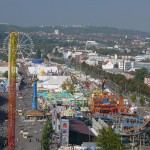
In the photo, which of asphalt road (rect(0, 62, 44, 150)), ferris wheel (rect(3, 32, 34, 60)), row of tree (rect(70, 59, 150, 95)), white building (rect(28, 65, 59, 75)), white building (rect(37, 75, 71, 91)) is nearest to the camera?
asphalt road (rect(0, 62, 44, 150))

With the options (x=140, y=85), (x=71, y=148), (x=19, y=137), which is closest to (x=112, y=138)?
(x=71, y=148)

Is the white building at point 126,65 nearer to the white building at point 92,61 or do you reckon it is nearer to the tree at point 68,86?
the white building at point 92,61

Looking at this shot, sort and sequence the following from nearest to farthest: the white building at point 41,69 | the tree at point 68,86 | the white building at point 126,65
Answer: the tree at point 68,86 → the white building at point 41,69 → the white building at point 126,65

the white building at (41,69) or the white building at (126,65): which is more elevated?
the white building at (41,69)

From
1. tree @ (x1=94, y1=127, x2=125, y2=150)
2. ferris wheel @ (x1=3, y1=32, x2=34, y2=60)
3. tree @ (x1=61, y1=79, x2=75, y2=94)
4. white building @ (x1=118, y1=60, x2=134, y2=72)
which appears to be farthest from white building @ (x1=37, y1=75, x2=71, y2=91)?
tree @ (x1=94, y1=127, x2=125, y2=150)

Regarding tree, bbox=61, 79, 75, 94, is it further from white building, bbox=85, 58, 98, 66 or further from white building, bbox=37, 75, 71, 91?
white building, bbox=85, 58, 98, 66

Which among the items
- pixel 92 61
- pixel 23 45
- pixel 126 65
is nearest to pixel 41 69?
pixel 126 65

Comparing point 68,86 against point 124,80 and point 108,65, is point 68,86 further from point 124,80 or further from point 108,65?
point 108,65

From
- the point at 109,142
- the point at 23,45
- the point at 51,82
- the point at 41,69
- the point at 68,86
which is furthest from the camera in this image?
the point at 41,69

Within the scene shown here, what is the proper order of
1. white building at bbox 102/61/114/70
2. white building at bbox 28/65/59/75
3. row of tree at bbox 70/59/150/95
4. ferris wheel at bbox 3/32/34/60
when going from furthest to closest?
white building at bbox 102/61/114/70, white building at bbox 28/65/59/75, row of tree at bbox 70/59/150/95, ferris wheel at bbox 3/32/34/60

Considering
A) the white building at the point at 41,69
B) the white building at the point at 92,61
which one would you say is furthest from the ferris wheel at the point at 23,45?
the white building at the point at 92,61

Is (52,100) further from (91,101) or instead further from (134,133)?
(134,133)
